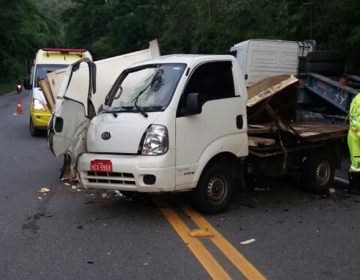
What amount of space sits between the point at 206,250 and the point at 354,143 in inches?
137

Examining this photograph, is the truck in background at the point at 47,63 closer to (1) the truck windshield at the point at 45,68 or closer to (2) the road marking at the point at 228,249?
(1) the truck windshield at the point at 45,68

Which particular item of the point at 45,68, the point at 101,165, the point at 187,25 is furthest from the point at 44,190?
the point at 187,25

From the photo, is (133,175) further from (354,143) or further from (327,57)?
(327,57)

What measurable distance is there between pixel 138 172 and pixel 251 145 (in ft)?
5.77

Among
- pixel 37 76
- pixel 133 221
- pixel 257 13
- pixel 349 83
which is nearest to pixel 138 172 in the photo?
pixel 133 221

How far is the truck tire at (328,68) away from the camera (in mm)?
12039

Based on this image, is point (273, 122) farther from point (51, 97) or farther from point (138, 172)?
point (51, 97)

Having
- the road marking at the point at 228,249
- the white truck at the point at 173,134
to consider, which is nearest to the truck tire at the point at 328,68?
the white truck at the point at 173,134

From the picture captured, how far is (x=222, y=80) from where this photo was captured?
7281mm

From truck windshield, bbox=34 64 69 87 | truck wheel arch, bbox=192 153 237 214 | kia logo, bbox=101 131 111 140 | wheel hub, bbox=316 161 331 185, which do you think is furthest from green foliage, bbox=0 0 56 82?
truck wheel arch, bbox=192 153 237 214

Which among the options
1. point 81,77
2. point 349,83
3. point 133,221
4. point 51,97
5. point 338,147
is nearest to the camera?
point 133,221

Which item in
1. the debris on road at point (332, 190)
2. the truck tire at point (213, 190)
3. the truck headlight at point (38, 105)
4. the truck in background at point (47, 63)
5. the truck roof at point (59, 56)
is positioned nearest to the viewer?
the truck tire at point (213, 190)

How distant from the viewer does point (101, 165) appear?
6.77 metres

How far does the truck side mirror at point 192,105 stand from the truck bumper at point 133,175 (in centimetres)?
69
